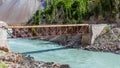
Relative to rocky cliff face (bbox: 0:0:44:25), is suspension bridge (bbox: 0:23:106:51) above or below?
above

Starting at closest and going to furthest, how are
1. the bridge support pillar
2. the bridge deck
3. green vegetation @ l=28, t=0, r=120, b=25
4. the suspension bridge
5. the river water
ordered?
the bridge support pillar, the river water, the suspension bridge, the bridge deck, green vegetation @ l=28, t=0, r=120, b=25

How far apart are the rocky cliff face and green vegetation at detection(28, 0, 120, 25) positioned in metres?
72.5

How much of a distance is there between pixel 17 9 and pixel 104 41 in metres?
101

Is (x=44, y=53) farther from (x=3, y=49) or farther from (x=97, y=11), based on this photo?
(x=97, y=11)

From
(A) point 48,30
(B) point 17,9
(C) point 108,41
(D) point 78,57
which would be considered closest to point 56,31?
(A) point 48,30

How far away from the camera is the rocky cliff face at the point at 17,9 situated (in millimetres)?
128250

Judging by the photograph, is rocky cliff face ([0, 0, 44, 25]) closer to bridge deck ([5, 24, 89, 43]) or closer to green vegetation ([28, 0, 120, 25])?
green vegetation ([28, 0, 120, 25])

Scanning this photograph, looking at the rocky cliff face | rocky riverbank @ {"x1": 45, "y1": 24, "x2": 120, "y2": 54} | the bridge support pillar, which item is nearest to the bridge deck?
rocky riverbank @ {"x1": 45, "y1": 24, "x2": 120, "y2": 54}

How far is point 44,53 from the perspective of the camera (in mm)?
32531

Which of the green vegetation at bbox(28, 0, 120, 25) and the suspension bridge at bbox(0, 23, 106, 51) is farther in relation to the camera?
the green vegetation at bbox(28, 0, 120, 25)

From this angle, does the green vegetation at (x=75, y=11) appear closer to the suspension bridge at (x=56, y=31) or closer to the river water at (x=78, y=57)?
the suspension bridge at (x=56, y=31)

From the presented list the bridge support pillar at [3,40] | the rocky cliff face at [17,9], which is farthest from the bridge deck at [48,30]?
the rocky cliff face at [17,9]

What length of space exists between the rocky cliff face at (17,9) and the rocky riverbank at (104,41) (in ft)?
288

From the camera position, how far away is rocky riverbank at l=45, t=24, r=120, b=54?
3419cm
